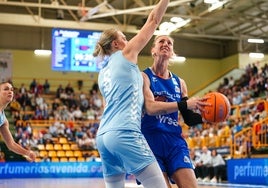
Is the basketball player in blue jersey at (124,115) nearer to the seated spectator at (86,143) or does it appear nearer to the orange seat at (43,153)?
the orange seat at (43,153)

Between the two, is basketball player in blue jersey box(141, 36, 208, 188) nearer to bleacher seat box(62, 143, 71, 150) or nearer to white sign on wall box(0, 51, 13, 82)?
bleacher seat box(62, 143, 71, 150)

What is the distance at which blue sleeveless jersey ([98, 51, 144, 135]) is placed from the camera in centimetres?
358

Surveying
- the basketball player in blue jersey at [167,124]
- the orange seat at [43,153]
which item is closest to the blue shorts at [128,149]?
the basketball player in blue jersey at [167,124]

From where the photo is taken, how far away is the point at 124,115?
3574 mm

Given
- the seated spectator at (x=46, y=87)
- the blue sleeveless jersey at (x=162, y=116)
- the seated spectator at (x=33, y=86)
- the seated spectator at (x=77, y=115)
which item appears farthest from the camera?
the seated spectator at (x=46, y=87)

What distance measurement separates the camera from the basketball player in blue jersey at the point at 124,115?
3506 millimetres

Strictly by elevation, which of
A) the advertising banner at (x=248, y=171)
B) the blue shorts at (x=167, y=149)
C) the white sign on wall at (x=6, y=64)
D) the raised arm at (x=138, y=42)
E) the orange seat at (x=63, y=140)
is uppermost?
the raised arm at (x=138, y=42)

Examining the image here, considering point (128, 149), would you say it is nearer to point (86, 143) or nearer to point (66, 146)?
point (86, 143)

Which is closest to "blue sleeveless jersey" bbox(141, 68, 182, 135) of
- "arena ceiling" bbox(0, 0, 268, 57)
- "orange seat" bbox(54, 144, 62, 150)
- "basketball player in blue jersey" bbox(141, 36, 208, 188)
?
"basketball player in blue jersey" bbox(141, 36, 208, 188)

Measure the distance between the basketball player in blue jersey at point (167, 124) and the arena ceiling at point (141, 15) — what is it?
16.9 m

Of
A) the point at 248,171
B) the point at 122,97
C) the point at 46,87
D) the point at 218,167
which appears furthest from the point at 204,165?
the point at 122,97

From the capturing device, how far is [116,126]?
11.7ft

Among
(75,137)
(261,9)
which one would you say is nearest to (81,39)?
(75,137)

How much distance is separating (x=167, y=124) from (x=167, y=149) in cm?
23
